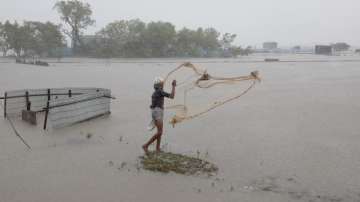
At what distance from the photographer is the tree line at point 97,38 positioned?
58.8 m

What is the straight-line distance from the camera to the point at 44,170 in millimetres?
6828

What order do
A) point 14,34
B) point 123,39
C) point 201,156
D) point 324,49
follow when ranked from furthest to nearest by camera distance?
point 324,49
point 123,39
point 14,34
point 201,156

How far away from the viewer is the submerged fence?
391 inches

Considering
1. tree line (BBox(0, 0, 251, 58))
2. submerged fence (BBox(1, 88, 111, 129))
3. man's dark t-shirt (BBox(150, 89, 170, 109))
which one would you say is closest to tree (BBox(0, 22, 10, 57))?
tree line (BBox(0, 0, 251, 58))

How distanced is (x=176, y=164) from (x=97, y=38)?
209 ft

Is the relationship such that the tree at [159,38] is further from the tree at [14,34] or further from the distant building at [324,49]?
the distant building at [324,49]

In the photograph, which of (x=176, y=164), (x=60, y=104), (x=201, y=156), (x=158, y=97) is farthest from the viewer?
(x=60, y=104)

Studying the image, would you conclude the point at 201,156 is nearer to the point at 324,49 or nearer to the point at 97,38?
the point at 97,38

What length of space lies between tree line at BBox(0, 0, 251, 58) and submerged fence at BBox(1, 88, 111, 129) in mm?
49592

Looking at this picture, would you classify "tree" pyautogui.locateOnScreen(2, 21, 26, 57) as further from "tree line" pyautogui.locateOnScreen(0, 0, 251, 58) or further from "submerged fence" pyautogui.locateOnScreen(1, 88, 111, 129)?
"submerged fence" pyautogui.locateOnScreen(1, 88, 111, 129)

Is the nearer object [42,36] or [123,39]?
[42,36]

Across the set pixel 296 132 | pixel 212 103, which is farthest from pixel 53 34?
pixel 296 132

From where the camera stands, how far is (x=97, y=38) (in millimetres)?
68000

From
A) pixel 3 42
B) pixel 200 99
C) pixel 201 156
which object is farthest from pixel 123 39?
pixel 201 156
